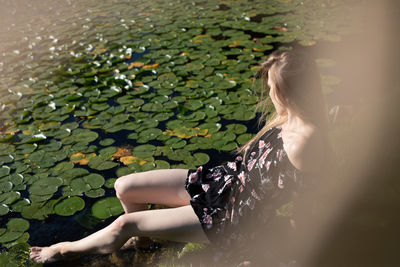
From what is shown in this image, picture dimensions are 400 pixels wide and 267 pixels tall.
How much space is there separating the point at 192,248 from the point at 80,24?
405 cm

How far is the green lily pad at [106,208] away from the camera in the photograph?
2043mm

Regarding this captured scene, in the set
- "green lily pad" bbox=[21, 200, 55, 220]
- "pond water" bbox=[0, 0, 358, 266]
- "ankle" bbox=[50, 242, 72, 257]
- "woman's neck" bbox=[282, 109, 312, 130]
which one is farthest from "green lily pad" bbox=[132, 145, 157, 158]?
"woman's neck" bbox=[282, 109, 312, 130]

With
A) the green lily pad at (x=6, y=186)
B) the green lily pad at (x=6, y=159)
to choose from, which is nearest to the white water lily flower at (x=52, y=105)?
the green lily pad at (x=6, y=159)

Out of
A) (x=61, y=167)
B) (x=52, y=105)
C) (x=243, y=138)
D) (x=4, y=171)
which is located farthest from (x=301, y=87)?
(x=52, y=105)

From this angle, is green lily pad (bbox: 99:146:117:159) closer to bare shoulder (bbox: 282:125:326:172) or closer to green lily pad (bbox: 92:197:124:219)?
green lily pad (bbox: 92:197:124:219)

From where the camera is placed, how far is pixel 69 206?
210cm

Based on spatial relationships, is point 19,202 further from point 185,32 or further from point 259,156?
point 185,32

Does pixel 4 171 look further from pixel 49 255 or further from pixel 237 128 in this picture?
pixel 237 128

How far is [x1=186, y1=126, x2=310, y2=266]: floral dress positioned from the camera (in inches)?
57.5

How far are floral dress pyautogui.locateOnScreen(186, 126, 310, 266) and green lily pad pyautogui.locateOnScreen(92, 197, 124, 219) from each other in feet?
2.01

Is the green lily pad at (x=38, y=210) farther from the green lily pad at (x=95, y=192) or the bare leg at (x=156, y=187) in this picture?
the bare leg at (x=156, y=187)

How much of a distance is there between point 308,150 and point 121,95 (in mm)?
2087

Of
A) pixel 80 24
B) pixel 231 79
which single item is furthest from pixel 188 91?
pixel 80 24

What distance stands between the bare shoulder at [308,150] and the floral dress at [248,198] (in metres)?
0.05
